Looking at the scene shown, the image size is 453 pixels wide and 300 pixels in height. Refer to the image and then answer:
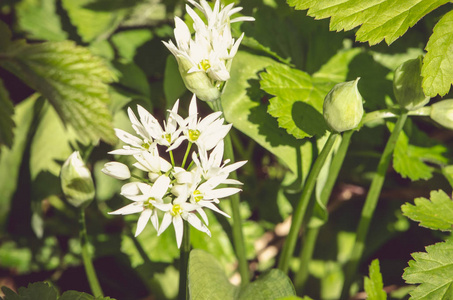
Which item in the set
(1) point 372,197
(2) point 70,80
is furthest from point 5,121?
(1) point 372,197

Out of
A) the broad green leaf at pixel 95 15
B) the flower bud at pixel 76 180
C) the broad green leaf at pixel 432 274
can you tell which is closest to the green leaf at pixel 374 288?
the broad green leaf at pixel 432 274

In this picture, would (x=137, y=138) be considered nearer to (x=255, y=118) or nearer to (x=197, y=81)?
(x=197, y=81)

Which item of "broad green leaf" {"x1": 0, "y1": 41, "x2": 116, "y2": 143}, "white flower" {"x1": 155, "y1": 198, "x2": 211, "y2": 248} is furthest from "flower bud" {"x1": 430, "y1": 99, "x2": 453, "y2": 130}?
"broad green leaf" {"x1": 0, "y1": 41, "x2": 116, "y2": 143}

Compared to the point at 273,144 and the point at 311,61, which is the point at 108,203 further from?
the point at 311,61

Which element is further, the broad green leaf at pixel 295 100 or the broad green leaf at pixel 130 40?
the broad green leaf at pixel 130 40

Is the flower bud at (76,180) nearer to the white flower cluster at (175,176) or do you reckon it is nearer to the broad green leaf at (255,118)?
the white flower cluster at (175,176)
